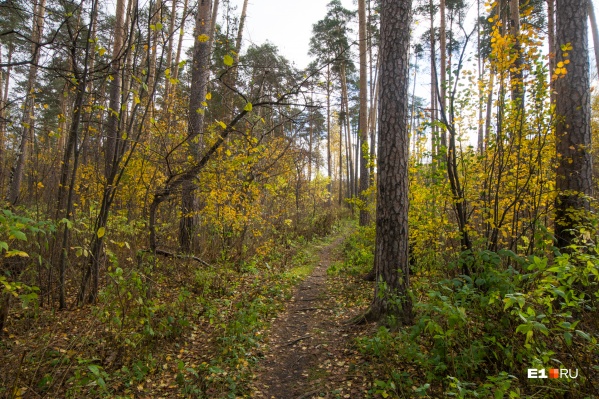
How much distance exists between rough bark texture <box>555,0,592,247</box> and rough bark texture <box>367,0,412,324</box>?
1949 millimetres

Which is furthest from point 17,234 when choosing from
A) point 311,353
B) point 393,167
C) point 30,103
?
point 30,103

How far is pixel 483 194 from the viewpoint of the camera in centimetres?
418

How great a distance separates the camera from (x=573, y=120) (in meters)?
4.03

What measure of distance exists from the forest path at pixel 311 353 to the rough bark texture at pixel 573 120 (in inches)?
122

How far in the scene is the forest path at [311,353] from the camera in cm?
309

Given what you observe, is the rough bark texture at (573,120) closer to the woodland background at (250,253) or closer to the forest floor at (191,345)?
the woodland background at (250,253)

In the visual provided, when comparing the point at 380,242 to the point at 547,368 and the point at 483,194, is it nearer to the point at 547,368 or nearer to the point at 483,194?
the point at 483,194

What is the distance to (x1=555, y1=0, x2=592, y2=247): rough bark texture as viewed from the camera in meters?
3.95

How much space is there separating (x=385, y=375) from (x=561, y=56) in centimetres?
456

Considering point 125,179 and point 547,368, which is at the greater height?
Result: point 125,179

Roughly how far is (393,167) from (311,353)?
8.26 ft

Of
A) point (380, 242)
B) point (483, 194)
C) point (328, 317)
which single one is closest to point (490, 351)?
point (380, 242)
